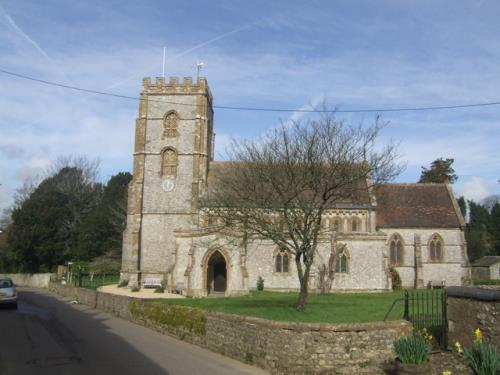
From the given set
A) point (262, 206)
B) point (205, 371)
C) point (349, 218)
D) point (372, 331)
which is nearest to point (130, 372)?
point (205, 371)

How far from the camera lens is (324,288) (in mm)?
32750

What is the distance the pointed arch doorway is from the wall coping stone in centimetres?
2375

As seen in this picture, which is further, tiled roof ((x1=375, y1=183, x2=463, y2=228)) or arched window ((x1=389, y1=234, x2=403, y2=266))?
tiled roof ((x1=375, y1=183, x2=463, y2=228))

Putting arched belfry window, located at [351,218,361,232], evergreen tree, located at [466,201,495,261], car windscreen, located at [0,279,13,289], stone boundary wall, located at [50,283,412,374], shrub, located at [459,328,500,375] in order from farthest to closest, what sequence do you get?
1. evergreen tree, located at [466,201,495,261]
2. arched belfry window, located at [351,218,361,232]
3. car windscreen, located at [0,279,13,289]
4. stone boundary wall, located at [50,283,412,374]
5. shrub, located at [459,328,500,375]

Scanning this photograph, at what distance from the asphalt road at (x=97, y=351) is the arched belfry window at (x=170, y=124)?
925 inches

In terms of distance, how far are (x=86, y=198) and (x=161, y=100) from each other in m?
31.6

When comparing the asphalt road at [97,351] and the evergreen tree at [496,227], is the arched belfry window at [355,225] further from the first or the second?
the evergreen tree at [496,227]

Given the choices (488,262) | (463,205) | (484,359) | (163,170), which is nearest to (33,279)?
(163,170)

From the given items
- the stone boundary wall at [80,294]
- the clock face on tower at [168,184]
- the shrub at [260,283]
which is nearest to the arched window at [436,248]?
the shrub at [260,283]

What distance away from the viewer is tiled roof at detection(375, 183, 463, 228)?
3994 cm

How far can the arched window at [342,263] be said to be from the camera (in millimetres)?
34094

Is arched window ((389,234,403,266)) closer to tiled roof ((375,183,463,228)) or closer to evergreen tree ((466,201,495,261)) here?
tiled roof ((375,183,463,228))

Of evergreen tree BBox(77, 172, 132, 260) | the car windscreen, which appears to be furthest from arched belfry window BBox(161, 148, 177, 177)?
evergreen tree BBox(77, 172, 132, 260)

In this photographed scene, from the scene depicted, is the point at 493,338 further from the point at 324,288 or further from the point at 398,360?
the point at 324,288
